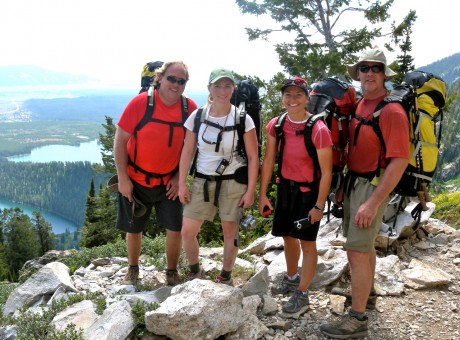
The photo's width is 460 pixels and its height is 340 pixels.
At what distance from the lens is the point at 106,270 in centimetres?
681

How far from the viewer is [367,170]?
158 inches

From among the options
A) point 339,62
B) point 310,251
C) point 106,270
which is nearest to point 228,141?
point 310,251

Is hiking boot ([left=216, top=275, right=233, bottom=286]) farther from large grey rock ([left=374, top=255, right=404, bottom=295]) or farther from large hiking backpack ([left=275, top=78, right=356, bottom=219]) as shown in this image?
large grey rock ([left=374, top=255, right=404, bottom=295])

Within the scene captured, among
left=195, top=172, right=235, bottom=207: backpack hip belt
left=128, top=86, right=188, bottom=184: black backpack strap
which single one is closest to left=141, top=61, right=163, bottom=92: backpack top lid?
left=128, top=86, right=188, bottom=184: black backpack strap

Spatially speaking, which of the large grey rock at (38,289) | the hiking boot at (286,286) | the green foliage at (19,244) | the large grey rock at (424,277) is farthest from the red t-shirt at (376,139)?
the green foliage at (19,244)

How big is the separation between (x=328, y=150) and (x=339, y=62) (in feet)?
45.6

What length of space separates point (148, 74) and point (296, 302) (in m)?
3.70

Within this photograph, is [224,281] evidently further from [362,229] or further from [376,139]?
[376,139]

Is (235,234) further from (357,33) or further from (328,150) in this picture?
(357,33)

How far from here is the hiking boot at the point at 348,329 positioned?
425cm

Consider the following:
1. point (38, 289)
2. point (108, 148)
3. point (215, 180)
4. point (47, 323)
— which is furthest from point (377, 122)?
point (108, 148)

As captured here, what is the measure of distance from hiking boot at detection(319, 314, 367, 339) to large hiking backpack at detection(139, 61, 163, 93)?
3.97 metres

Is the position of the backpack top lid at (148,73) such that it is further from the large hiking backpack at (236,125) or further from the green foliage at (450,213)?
the green foliage at (450,213)

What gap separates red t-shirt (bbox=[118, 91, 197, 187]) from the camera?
4.78 metres
